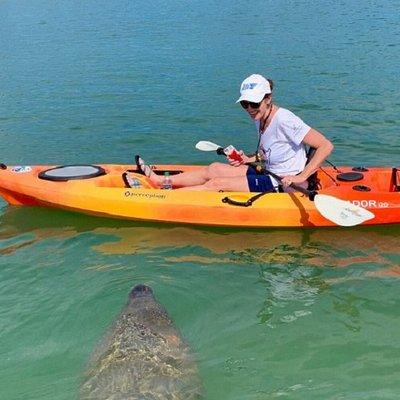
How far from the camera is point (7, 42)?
20438 millimetres

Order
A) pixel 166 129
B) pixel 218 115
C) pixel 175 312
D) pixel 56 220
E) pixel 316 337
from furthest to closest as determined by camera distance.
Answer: pixel 218 115, pixel 166 129, pixel 56 220, pixel 175 312, pixel 316 337

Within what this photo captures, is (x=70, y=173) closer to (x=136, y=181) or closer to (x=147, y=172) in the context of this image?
(x=136, y=181)

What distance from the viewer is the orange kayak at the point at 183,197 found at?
6.56m

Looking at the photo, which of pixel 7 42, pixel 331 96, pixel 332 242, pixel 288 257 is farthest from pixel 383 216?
pixel 7 42

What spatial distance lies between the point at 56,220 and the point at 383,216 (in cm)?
381

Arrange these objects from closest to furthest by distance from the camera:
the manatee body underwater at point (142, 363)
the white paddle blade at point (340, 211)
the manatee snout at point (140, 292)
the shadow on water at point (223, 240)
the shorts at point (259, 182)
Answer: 1. the manatee body underwater at point (142, 363)
2. the manatee snout at point (140, 292)
3. the white paddle blade at point (340, 211)
4. the shadow on water at point (223, 240)
5. the shorts at point (259, 182)

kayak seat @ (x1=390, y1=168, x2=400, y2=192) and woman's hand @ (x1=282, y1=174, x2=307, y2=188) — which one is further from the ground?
woman's hand @ (x1=282, y1=174, x2=307, y2=188)

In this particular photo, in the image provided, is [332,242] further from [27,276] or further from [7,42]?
[7,42]

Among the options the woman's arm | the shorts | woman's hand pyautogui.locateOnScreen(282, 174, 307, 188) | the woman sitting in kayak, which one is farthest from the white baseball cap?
the shorts

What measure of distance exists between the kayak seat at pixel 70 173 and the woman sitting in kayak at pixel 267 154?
0.57 m

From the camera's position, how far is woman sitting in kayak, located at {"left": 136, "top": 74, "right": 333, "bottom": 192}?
605 cm

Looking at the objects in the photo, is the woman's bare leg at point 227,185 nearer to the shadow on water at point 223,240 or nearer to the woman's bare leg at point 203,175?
the woman's bare leg at point 203,175

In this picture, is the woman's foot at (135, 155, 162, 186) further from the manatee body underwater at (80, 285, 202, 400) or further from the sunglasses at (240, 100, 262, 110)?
the manatee body underwater at (80, 285, 202, 400)

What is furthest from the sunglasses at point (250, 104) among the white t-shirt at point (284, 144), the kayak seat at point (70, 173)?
the kayak seat at point (70, 173)
